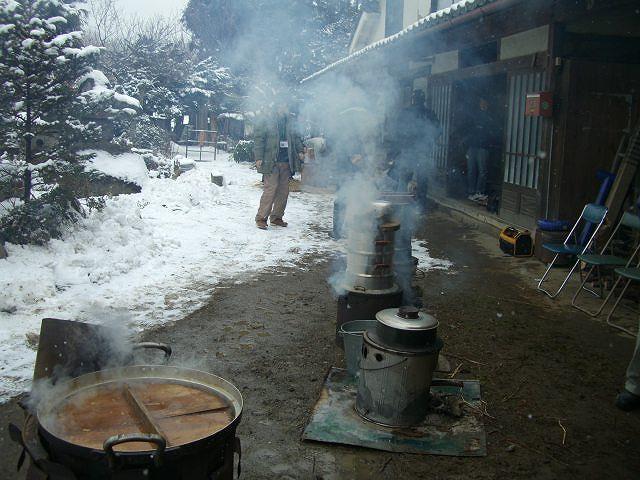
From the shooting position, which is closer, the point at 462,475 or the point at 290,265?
the point at 462,475

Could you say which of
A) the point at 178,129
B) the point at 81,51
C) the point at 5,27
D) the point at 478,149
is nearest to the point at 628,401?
the point at 81,51

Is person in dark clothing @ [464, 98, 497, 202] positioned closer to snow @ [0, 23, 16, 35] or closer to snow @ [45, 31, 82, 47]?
snow @ [45, 31, 82, 47]

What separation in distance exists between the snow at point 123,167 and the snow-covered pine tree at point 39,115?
152 inches

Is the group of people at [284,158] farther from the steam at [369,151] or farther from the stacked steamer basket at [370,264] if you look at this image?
the stacked steamer basket at [370,264]

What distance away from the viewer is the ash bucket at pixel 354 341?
13.5 feet

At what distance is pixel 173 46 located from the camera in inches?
1211

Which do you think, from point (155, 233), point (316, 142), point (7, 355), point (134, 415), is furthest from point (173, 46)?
point (134, 415)

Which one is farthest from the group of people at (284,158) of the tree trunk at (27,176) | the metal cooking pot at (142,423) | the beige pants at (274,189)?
Result: the metal cooking pot at (142,423)

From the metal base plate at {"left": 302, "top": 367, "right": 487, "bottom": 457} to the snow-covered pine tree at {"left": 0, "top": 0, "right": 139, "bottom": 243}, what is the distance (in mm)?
4663

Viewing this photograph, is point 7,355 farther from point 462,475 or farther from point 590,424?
point 590,424

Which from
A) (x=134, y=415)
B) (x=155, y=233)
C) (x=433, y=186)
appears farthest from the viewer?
(x=433, y=186)

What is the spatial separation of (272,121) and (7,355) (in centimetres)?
624

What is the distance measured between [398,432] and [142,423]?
1759 mm

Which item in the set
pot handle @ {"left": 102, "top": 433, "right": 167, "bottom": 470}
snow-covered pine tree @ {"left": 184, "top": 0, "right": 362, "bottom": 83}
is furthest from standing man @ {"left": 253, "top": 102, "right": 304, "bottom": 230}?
pot handle @ {"left": 102, "top": 433, "right": 167, "bottom": 470}
